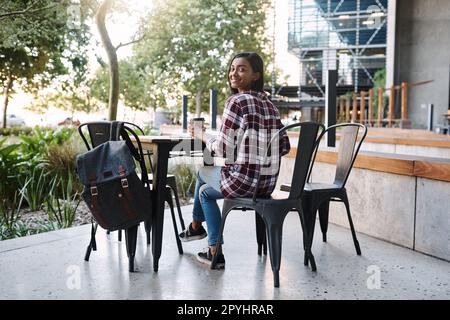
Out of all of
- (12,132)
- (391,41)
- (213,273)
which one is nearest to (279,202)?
(213,273)

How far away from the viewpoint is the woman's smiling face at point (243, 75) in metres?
2.58

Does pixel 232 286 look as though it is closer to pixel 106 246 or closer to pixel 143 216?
pixel 143 216

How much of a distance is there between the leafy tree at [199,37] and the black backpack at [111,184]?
721 centimetres

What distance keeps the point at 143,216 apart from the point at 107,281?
1.34 ft

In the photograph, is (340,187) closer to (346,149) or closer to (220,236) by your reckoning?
(346,149)

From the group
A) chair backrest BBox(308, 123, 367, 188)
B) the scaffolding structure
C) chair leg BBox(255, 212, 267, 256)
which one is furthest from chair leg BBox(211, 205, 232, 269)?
the scaffolding structure

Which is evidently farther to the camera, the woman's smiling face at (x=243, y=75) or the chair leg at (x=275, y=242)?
the woman's smiling face at (x=243, y=75)

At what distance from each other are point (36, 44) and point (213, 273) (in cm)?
665

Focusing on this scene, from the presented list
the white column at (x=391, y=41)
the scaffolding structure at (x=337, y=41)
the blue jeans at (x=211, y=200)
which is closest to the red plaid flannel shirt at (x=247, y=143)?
the blue jeans at (x=211, y=200)

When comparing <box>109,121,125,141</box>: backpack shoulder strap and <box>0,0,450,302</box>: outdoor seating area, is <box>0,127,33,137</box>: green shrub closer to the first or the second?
<box>0,0,450,302</box>: outdoor seating area

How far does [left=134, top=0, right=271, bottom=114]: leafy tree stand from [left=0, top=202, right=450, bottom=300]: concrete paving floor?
6.85 m

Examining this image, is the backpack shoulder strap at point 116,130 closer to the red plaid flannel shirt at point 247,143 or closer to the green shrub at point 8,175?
the red plaid flannel shirt at point 247,143

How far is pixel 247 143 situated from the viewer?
2422mm

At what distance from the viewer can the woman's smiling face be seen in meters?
2.58
